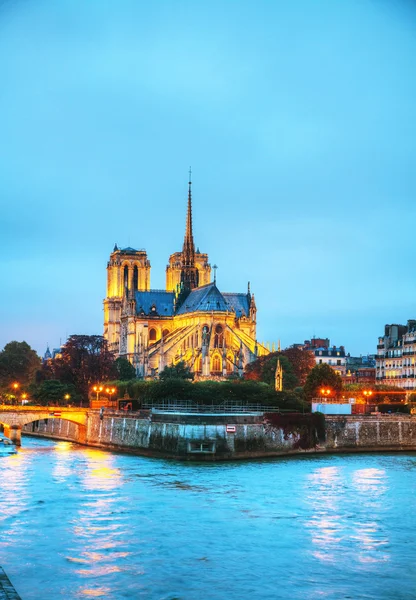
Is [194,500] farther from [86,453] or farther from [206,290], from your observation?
[206,290]

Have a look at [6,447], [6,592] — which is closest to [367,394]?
[6,447]

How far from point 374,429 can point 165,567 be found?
37.8 m

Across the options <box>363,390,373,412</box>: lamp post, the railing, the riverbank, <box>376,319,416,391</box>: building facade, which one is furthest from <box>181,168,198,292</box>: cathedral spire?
the riverbank

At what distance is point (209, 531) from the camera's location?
123 ft

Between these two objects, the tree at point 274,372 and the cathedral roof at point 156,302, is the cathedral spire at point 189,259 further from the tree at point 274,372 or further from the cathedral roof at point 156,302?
the tree at point 274,372

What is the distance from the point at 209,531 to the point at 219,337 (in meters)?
97.4

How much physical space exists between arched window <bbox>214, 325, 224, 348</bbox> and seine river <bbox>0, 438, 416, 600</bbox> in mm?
76612

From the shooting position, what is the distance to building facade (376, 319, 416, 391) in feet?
343

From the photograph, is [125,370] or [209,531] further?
[125,370]

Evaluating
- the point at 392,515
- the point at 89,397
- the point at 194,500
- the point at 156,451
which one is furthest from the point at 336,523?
the point at 89,397

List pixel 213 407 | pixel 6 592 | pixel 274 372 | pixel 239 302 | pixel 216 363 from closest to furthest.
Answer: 1. pixel 6 592
2. pixel 213 407
3. pixel 274 372
4. pixel 216 363
5. pixel 239 302

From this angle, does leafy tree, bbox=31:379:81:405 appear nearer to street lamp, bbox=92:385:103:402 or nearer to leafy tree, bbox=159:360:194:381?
street lamp, bbox=92:385:103:402

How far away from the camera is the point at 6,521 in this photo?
38625 millimetres

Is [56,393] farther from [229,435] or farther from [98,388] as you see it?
[229,435]
